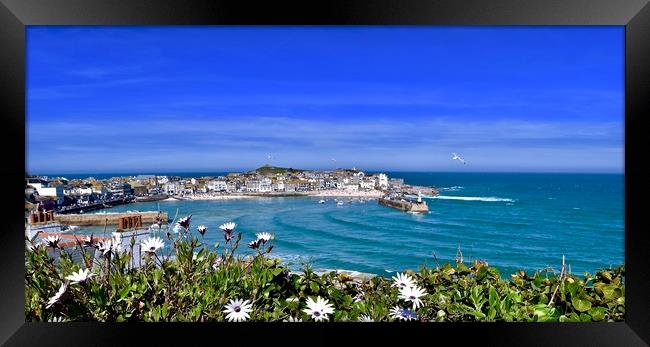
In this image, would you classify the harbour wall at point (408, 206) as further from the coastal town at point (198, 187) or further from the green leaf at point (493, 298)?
the green leaf at point (493, 298)

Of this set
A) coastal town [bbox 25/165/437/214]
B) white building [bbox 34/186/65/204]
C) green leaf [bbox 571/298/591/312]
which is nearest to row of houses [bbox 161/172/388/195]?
coastal town [bbox 25/165/437/214]

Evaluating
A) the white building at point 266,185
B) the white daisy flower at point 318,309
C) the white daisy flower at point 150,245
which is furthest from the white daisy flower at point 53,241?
the white building at point 266,185

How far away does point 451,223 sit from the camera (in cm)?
658

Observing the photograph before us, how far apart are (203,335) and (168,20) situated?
135cm

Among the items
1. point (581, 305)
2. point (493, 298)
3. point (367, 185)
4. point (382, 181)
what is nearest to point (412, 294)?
point (493, 298)

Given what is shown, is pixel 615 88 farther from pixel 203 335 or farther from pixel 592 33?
pixel 203 335

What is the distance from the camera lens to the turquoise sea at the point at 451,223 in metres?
4.05

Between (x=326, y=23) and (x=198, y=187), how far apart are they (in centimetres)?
240

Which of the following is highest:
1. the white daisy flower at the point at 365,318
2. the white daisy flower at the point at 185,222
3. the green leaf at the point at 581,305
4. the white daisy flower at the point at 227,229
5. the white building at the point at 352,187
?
the white building at the point at 352,187

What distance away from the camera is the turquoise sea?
4.05 m

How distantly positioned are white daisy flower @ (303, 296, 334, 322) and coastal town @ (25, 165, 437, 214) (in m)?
2.10

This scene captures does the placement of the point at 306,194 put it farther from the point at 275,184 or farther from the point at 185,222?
the point at 185,222

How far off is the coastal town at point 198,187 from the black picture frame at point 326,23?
1892 mm

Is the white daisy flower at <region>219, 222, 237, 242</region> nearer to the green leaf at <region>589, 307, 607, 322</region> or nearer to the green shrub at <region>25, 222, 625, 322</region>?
the green shrub at <region>25, 222, 625, 322</region>
